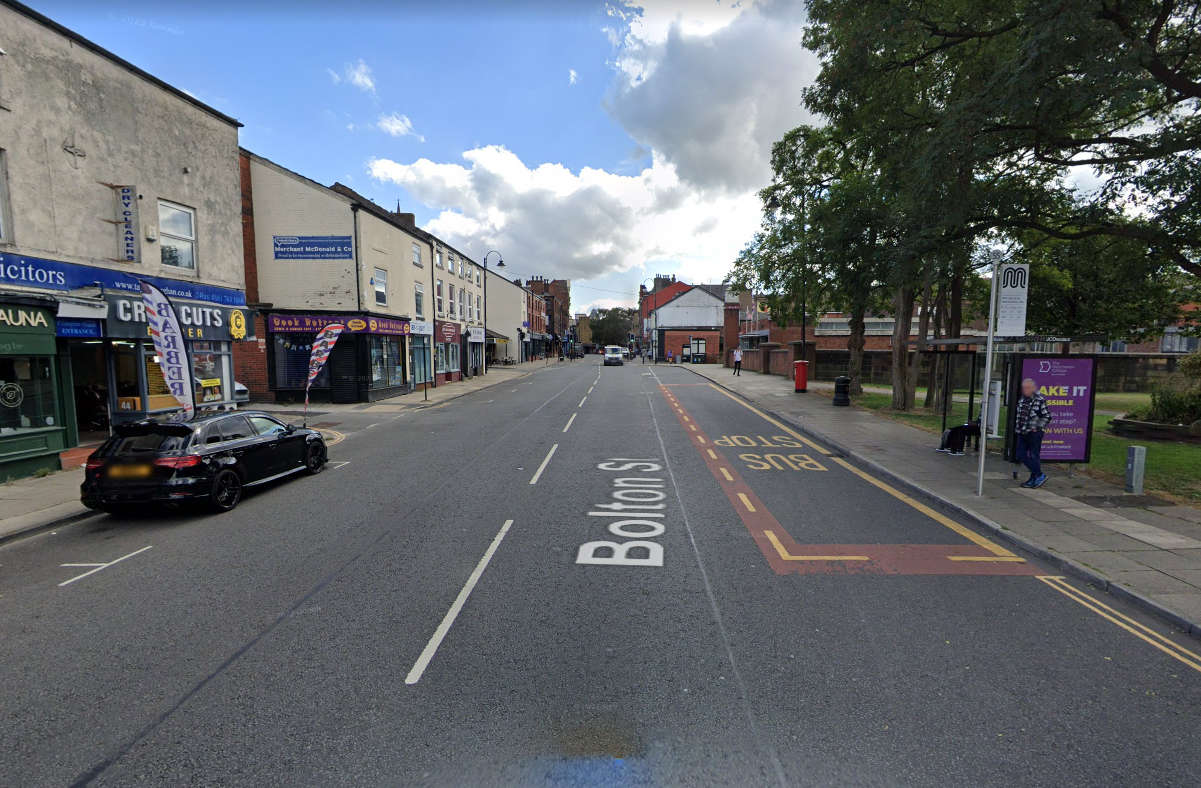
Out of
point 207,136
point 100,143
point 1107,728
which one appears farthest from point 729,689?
point 207,136

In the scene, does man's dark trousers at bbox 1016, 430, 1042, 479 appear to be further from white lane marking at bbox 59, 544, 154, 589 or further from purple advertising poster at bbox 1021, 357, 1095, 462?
white lane marking at bbox 59, 544, 154, 589

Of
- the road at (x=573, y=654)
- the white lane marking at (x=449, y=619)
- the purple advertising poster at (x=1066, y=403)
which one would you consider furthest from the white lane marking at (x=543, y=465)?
the purple advertising poster at (x=1066, y=403)

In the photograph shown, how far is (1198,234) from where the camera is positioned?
897 centimetres

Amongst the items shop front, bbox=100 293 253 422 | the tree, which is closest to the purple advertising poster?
shop front, bbox=100 293 253 422

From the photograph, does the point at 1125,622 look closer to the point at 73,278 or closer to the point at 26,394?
the point at 26,394

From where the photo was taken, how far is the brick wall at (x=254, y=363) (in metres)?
22.0

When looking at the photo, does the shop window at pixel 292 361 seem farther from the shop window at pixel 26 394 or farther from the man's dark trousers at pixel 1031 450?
the man's dark trousers at pixel 1031 450

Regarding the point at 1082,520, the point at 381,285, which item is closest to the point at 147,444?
the point at 1082,520

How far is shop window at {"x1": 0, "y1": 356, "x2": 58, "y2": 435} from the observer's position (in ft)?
32.1

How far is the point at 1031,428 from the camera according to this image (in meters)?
8.82

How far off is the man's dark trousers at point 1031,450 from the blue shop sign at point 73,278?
17382 millimetres

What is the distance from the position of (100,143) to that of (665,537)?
46.6 ft

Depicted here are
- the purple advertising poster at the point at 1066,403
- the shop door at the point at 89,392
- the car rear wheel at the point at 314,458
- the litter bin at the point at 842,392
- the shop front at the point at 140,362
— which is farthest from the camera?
the litter bin at the point at 842,392

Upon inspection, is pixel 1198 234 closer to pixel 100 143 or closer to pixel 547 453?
pixel 547 453
